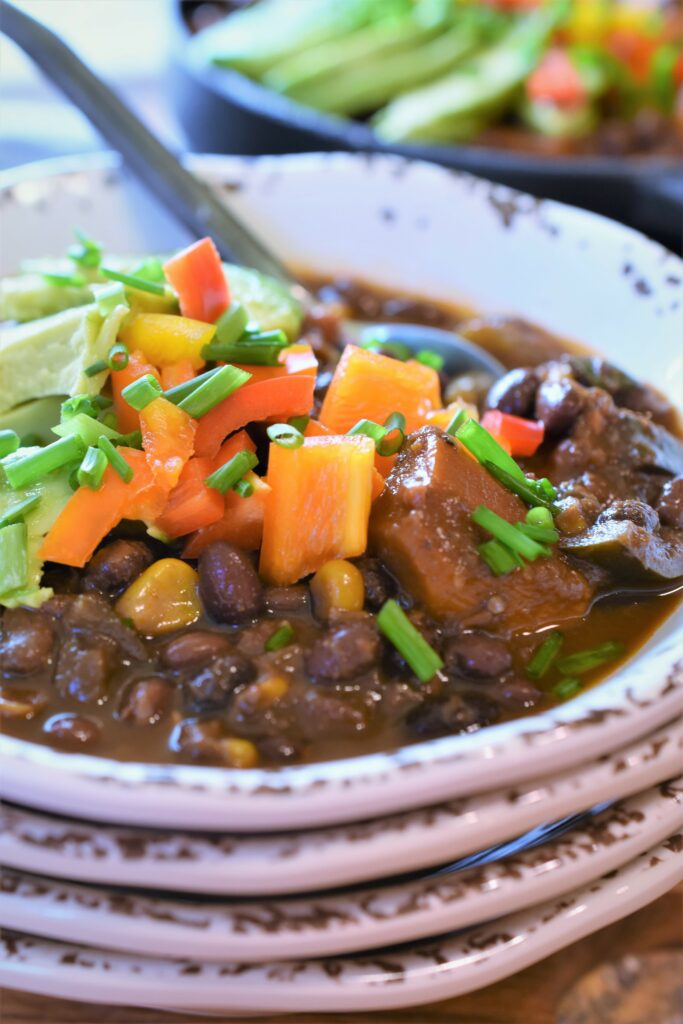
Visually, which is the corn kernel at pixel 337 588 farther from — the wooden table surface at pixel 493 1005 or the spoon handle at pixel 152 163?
the spoon handle at pixel 152 163

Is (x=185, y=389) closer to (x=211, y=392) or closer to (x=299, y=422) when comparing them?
(x=211, y=392)

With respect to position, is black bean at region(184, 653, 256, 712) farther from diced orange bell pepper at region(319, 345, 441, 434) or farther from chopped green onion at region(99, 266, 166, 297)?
chopped green onion at region(99, 266, 166, 297)

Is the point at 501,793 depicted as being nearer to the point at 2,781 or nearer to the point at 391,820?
the point at 391,820

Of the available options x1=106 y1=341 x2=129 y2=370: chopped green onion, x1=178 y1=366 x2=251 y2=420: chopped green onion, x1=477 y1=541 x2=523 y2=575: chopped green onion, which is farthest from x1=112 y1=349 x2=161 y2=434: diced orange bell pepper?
x1=477 y1=541 x2=523 y2=575: chopped green onion

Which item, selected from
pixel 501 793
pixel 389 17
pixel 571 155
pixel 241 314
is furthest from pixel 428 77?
pixel 501 793

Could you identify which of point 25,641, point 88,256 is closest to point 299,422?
point 25,641

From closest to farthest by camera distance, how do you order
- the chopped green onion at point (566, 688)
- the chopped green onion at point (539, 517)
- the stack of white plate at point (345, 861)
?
1. the stack of white plate at point (345, 861)
2. the chopped green onion at point (566, 688)
3. the chopped green onion at point (539, 517)

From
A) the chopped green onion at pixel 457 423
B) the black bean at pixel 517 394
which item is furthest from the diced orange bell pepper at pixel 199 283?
the black bean at pixel 517 394
